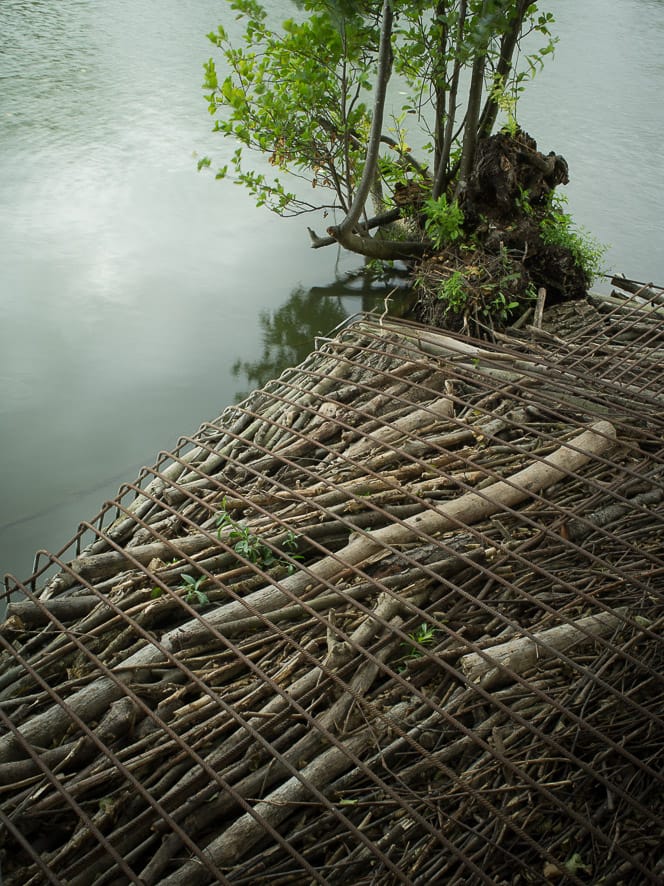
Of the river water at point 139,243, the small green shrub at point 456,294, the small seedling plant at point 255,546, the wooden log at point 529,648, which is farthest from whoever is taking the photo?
the small green shrub at point 456,294

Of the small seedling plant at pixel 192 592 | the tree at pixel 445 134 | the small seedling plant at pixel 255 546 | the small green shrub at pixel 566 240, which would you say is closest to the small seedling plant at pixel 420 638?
the small seedling plant at pixel 255 546

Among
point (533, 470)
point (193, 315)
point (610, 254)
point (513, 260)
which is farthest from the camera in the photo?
point (610, 254)

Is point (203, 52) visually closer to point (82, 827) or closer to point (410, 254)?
point (410, 254)

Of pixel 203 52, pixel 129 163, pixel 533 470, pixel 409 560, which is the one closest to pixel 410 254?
pixel 129 163

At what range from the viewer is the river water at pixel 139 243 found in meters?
3.37

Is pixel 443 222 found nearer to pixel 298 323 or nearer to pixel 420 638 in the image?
pixel 298 323

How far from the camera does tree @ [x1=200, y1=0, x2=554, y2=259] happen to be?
3607mm

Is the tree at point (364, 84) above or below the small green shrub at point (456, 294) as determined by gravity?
above

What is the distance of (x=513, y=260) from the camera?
3.71 meters

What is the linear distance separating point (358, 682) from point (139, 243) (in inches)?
149

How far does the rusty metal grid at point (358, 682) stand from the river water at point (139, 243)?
3.89ft

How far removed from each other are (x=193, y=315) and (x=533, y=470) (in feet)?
8.58

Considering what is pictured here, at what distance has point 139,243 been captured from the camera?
4684mm

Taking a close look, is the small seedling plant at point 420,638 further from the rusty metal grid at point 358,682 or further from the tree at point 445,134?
the tree at point 445,134
